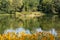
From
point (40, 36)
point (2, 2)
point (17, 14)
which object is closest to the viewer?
point (40, 36)

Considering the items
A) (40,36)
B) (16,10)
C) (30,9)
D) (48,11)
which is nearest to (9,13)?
(16,10)

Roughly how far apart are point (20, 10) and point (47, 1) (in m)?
7.74

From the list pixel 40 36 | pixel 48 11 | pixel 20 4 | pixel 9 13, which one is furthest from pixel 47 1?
pixel 40 36

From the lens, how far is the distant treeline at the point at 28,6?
2143 inches

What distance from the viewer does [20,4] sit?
2178 inches

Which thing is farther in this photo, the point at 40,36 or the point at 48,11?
the point at 48,11

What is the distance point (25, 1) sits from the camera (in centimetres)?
5778

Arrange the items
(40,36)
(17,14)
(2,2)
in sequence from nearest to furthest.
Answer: (40,36) → (17,14) → (2,2)

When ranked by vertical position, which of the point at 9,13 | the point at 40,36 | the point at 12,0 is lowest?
the point at 9,13

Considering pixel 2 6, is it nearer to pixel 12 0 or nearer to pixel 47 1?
pixel 12 0

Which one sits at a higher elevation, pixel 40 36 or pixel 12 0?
pixel 40 36

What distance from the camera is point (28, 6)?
5709cm

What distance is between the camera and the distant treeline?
2143 inches

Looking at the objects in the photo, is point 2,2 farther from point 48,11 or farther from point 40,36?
point 40,36
